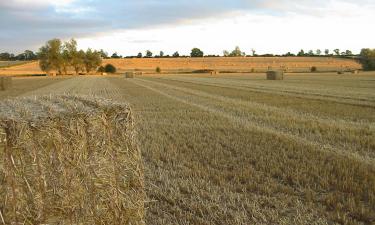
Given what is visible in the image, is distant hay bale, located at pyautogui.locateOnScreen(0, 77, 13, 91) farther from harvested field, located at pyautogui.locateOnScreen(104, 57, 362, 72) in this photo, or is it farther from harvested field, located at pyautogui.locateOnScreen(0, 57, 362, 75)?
harvested field, located at pyautogui.locateOnScreen(104, 57, 362, 72)

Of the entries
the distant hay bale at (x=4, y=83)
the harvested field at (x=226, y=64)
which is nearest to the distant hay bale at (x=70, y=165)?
the distant hay bale at (x=4, y=83)

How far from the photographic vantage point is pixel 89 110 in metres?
4.72

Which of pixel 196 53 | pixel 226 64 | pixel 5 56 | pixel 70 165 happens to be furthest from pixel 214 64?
pixel 70 165

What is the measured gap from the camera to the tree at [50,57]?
11181 cm

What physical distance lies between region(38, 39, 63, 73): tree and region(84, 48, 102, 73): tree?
25.4 ft

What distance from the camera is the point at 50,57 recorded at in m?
112

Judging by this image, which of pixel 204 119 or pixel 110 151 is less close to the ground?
pixel 110 151

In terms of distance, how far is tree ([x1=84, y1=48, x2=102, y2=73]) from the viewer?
11938 cm

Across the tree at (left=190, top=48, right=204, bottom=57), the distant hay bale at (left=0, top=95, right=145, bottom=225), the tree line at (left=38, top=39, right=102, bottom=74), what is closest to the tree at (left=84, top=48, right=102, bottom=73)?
the tree line at (left=38, top=39, right=102, bottom=74)

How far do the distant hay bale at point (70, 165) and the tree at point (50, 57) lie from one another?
11123cm

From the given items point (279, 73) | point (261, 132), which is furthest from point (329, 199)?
point (279, 73)

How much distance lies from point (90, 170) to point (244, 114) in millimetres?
11169

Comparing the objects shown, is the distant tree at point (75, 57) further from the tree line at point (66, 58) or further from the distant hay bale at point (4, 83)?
the distant hay bale at point (4, 83)

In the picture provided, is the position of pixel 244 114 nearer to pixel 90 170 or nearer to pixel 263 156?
pixel 263 156
